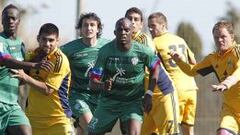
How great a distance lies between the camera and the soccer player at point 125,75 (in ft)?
41.2

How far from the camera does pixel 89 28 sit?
47.1ft

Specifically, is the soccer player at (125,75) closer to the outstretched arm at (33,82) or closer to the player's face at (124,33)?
the player's face at (124,33)

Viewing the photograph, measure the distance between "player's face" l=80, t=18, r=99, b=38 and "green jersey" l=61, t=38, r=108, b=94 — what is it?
0.66 ft

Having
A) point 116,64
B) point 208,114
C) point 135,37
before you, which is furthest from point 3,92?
point 208,114

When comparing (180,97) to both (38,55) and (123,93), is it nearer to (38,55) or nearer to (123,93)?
(123,93)

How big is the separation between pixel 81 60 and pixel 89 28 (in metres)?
0.49

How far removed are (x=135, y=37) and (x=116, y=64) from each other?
3.94 ft

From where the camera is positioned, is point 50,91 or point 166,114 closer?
point 50,91

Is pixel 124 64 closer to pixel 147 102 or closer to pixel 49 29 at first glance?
pixel 147 102

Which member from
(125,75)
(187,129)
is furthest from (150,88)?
(187,129)

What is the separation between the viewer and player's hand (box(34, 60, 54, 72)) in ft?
38.2

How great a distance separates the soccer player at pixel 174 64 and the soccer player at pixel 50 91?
2765 millimetres

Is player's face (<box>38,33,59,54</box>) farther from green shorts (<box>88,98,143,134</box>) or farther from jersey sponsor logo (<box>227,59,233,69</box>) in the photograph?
jersey sponsor logo (<box>227,59,233,69</box>)

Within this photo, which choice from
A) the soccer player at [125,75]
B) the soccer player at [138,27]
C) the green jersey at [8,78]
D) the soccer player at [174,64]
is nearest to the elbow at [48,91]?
the green jersey at [8,78]
